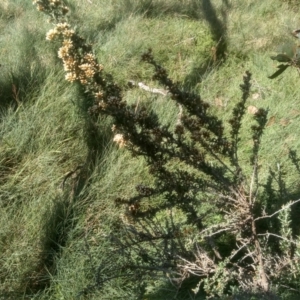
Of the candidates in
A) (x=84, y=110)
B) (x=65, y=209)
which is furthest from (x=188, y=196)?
(x=84, y=110)

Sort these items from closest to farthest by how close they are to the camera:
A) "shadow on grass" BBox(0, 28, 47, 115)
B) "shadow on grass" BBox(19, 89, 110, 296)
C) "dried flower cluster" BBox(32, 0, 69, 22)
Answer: "shadow on grass" BBox(19, 89, 110, 296), "dried flower cluster" BBox(32, 0, 69, 22), "shadow on grass" BBox(0, 28, 47, 115)

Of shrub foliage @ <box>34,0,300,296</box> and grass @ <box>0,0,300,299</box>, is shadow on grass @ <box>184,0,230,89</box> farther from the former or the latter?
shrub foliage @ <box>34,0,300,296</box>

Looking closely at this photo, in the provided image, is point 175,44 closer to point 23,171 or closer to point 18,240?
point 23,171

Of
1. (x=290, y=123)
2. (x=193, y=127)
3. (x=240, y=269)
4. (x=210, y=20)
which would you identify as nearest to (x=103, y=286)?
(x=240, y=269)

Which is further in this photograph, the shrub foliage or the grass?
the grass

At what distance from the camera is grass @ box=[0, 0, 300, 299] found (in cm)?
323

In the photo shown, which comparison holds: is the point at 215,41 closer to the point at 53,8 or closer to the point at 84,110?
the point at 84,110

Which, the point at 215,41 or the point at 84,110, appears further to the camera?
the point at 215,41

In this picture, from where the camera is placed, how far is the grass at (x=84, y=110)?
3.23 meters

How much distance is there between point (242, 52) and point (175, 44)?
60 cm

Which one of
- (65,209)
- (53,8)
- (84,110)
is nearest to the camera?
(65,209)

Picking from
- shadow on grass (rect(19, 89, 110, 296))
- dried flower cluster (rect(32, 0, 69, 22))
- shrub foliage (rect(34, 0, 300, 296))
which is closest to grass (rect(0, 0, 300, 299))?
shadow on grass (rect(19, 89, 110, 296))

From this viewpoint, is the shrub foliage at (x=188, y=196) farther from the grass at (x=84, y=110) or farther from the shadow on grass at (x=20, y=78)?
the shadow on grass at (x=20, y=78)

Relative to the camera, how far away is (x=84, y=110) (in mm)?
4000
